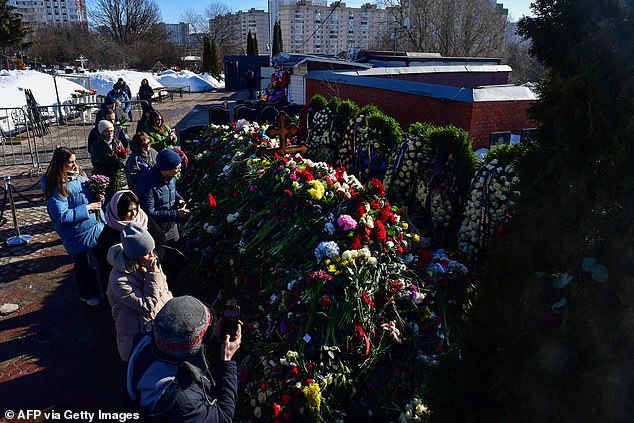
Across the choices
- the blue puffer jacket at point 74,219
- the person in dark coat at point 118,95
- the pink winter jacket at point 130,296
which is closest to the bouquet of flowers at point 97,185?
the blue puffer jacket at point 74,219

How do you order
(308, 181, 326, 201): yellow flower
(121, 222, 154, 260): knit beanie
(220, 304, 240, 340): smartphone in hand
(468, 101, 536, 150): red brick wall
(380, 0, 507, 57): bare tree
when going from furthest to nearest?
(380, 0, 507, 57): bare tree < (468, 101, 536, 150): red brick wall < (308, 181, 326, 201): yellow flower < (121, 222, 154, 260): knit beanie < (220, 304, 240, 340): smartphone in hand

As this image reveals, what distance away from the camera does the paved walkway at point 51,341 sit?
3930 mm

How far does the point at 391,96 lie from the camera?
10508mm

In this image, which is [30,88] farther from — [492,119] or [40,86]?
[492,119]

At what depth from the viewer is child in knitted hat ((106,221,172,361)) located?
128 inches

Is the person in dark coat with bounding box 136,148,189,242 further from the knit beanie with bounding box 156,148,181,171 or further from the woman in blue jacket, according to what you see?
the woman in blue jacket

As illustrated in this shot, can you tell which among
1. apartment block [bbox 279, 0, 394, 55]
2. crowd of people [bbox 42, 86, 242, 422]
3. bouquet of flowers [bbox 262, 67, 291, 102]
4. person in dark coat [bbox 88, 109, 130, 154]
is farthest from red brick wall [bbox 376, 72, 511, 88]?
apartment block [bbox 279, 0, 394, 55]

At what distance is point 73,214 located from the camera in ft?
16.0

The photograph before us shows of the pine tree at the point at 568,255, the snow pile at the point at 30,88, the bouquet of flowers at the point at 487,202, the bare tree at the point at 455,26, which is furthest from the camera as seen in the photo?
the bare tree at the point at 455,26

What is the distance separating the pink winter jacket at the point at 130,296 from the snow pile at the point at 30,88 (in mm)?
17202

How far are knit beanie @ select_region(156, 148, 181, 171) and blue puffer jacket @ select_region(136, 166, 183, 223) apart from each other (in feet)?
0.44

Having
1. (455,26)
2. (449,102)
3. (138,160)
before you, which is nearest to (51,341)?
(138,160)

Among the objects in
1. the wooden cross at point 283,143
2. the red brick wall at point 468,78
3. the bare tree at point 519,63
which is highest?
the bare tree at point 519,63

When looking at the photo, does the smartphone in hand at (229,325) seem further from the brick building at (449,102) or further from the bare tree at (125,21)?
the bare tree at (125,21)
